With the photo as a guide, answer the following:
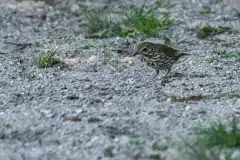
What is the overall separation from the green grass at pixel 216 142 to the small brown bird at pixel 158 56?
280cm

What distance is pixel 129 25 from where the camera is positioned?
37.5 ft

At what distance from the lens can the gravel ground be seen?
6.38m

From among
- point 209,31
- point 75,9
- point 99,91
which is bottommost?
point 99,91

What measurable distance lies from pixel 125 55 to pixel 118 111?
299 centimetres

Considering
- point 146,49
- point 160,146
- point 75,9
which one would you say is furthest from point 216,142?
point 75,9

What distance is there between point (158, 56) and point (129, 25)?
96.7 inches

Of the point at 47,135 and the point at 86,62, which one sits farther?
the point at 86,62

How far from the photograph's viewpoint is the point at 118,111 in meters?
7.29

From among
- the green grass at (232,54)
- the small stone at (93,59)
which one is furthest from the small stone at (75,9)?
the green grass at (232,54)

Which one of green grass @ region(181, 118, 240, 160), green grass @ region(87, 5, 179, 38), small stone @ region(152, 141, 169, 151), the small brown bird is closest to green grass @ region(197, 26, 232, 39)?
green grass @ region(87, 5, 179, 38)

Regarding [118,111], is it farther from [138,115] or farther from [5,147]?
[5,147]

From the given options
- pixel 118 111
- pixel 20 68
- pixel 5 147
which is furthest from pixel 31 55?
pixel 5 147

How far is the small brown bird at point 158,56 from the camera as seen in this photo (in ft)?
29.7

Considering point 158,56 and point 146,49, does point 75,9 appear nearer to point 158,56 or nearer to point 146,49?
point 146,49
